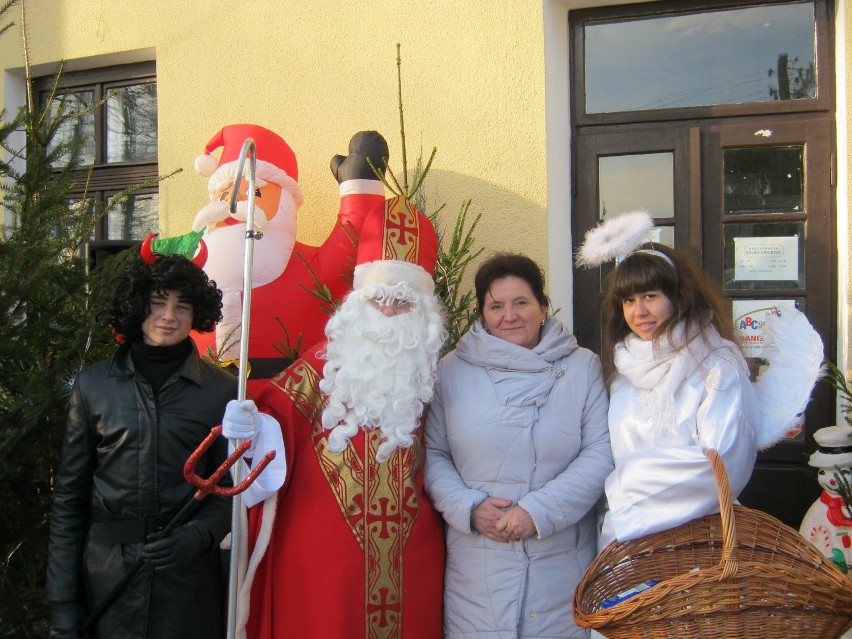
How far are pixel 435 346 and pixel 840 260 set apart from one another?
6.95ft

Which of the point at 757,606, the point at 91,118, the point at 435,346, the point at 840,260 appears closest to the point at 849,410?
the point at 840,260

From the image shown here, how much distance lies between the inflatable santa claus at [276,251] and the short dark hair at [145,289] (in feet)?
2.88

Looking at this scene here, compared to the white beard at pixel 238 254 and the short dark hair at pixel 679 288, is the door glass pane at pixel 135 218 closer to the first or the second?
the white beard at pixel 238 254

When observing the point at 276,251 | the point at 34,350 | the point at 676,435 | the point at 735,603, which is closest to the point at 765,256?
the point at 676,435

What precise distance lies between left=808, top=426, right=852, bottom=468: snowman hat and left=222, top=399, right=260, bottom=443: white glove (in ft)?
7.41

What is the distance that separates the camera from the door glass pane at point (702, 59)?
3.70 metres

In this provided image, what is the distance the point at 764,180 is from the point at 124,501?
321cm

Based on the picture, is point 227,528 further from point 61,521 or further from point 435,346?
point 435,346

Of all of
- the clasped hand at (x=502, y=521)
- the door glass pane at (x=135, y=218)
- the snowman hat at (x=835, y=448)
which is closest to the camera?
the clasped hand at (x=502, y=521)

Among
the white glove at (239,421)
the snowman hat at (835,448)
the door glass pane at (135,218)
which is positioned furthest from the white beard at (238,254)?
the snowman hat at (835,448)

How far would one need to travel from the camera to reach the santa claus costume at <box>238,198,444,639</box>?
8.23ft

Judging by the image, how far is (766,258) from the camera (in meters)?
3.69

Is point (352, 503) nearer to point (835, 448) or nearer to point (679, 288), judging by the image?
point (679, 288)

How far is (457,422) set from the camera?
8.54 feet
